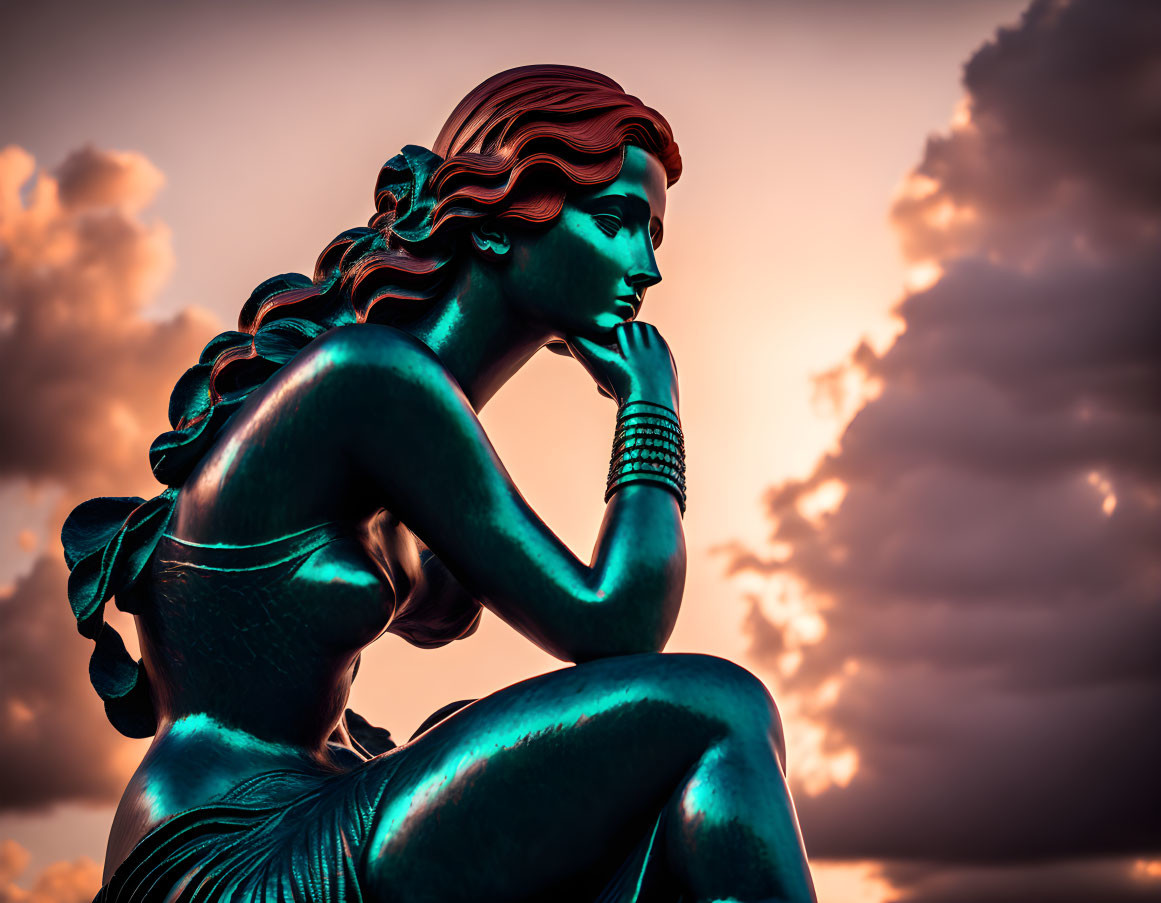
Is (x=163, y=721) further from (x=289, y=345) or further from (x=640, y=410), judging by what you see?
(x=640, y=410)

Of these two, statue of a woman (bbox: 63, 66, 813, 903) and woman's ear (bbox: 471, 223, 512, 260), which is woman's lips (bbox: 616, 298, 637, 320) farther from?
woman's ear (bbox: 471, 223, 512, 260)

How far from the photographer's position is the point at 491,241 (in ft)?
14.3

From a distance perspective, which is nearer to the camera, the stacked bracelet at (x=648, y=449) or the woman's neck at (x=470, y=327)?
the stacked bracelet at (x=648, y=449)

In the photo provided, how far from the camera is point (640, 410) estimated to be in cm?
406

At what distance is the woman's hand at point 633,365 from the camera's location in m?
4.14

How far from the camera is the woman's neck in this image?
4391 mm

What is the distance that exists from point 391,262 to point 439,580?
115 centimetres

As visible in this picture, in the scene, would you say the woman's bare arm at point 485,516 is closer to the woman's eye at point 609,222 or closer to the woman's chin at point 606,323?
the woman's chin at point 606,323

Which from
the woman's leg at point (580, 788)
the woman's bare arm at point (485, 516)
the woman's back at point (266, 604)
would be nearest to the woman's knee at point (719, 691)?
the woman's leg at point (580, 788)

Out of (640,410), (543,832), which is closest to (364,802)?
(543,832)

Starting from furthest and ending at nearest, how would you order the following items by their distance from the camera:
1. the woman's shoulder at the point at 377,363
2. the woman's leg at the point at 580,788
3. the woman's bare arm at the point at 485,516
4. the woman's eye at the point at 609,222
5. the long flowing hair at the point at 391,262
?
the woman's eye at the point at 609,222 → the long flowing hair at the point at 391,262 → the woman's shoulder at the point at 377,363 → the woman's bare arm at the point at 485,516 → the woman's leg at the point at 580,788

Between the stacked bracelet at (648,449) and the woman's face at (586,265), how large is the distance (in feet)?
1.45

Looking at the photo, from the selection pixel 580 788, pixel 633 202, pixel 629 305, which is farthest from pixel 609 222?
pixel 580 788

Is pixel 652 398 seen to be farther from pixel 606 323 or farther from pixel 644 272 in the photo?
pixel 644 272
